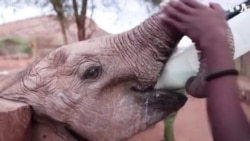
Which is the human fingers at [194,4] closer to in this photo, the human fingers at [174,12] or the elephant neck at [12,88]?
the human fingers at [174,12]

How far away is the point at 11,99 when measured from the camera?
174cm

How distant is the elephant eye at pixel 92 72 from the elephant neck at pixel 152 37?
0.10m

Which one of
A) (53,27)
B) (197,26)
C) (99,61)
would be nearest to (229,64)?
(197,26)

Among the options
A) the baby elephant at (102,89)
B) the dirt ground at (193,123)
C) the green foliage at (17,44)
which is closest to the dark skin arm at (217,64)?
the baby elephant at (102,89)

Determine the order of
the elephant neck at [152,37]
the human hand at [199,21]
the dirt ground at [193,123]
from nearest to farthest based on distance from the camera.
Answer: the human hand at [199,21] < the elephant neck at [152,37] < the dirt ground at [193,123]

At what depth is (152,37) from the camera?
1669 millimetres

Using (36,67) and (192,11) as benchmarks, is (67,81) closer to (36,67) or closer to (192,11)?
(36,67)

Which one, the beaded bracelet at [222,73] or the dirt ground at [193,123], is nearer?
the beaded bracelet at [222,73]

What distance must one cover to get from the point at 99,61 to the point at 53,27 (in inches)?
673

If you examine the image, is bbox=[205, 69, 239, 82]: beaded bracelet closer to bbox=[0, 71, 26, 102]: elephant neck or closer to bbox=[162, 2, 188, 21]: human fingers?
bbox=[162, 2, 188, 21]: human fingers

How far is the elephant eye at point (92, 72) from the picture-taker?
5.63 ft

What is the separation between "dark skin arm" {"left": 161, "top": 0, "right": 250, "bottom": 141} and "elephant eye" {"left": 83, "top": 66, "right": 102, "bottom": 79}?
0.45m

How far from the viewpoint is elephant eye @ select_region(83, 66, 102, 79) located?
172cm

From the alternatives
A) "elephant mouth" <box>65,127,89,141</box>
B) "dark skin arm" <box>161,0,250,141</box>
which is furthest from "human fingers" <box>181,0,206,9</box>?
"elephant mouth" <box>65,127,89,141</box>
